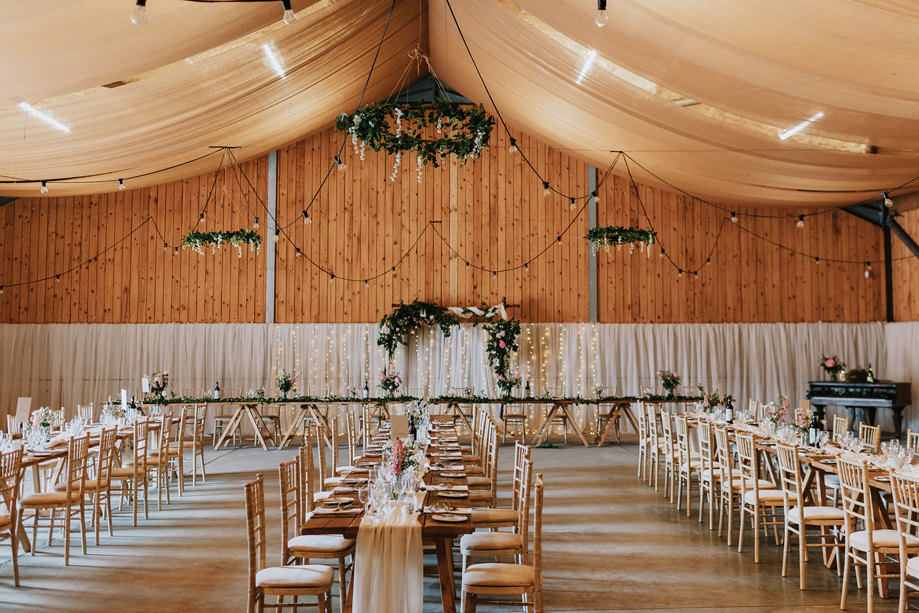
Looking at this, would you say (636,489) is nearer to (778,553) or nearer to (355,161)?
(778,553)

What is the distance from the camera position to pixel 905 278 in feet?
45.9

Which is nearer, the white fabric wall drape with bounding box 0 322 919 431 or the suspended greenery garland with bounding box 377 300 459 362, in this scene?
the suspended greenery garland with bounding box 377 300 459 362

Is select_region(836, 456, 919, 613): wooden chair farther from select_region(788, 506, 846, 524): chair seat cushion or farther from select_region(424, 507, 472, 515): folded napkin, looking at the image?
select_region(424, 507, 472, 515): folded napkin

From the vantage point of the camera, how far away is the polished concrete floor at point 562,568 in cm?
470

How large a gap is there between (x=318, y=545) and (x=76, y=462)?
292 cm

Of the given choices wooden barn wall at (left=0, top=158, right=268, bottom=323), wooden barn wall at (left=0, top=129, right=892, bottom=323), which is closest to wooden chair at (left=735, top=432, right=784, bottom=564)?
wooden barn wall at (left=0, top=129, right=892, bottom=323)

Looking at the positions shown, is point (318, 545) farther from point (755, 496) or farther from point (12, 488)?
point (755, 496)

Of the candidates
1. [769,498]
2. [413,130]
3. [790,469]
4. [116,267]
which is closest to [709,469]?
[769,498]

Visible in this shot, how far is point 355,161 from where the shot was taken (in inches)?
572

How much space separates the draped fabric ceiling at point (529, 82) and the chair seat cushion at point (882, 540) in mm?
3702

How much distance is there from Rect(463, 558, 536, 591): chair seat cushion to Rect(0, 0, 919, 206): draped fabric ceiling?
15.3ft

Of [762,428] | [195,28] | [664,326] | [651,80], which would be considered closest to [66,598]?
[195,28]

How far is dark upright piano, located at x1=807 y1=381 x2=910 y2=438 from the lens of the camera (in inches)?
460

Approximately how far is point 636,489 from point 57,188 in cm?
1107
